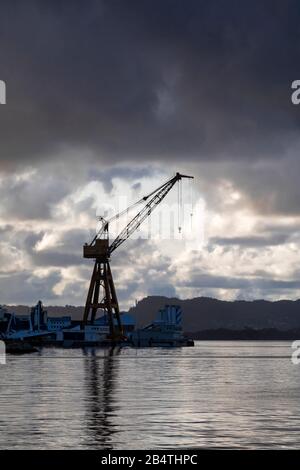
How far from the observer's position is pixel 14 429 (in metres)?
55.8

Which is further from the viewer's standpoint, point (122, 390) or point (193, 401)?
point (122, 390)

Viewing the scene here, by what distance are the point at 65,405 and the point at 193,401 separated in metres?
12.6


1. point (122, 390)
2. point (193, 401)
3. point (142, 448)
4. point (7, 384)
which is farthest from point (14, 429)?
point (7, 384)

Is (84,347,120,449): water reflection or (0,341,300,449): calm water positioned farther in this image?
(84,347,120,449): water reflection

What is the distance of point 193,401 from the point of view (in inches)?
3073

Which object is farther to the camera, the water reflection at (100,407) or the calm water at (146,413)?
the water reflection at (100,407)

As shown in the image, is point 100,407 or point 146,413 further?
point 100,407

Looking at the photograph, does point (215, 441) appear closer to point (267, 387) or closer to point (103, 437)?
point (103, 437)

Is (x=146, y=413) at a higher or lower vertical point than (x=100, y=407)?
lower
